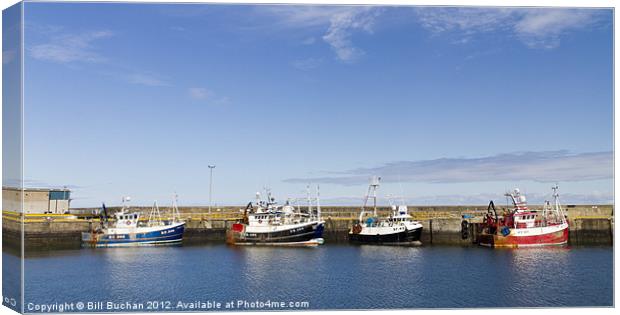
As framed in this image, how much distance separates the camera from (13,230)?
2062 cm

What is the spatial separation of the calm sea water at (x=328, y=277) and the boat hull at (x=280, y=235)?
4409mm

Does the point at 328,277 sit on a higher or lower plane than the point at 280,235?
lower

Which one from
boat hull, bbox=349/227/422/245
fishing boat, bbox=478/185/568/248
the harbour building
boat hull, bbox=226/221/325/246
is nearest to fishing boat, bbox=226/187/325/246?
boat hull, bbox=226/221/325/246

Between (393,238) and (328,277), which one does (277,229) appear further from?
(328,277)

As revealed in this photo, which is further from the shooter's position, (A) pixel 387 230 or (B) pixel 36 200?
(A) pixel 387 230

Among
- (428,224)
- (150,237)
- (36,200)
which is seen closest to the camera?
(36,200)

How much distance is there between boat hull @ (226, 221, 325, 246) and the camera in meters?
44.8

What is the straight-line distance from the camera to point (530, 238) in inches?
1624

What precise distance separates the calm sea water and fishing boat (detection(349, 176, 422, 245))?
4.73 meters

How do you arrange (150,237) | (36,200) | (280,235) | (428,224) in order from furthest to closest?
(428,224) < (280,235) < (150,237) < (36,200)

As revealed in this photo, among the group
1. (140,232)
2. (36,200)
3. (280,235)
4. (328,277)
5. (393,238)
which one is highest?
(36,200)

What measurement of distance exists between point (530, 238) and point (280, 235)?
55.6 feet

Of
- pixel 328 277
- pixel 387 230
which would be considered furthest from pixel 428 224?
pixel 328 277

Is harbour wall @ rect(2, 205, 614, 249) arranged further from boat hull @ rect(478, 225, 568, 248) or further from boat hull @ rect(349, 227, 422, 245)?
boat hull @ rect(478, 225, 568, 248)
